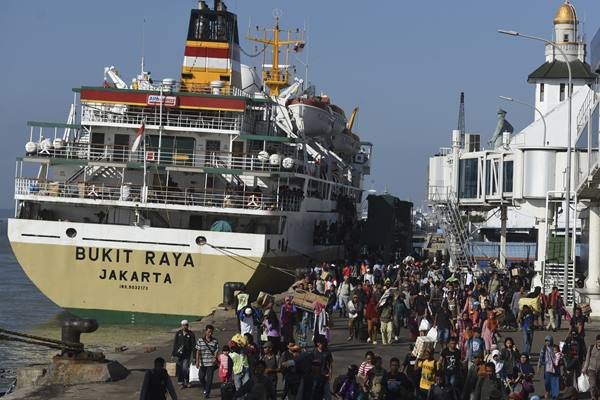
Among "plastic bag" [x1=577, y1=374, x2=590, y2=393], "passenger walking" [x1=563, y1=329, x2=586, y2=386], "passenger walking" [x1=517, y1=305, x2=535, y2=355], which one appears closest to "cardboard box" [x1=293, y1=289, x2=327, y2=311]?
"passenger walking" [x1=517, y1=305, x2=535, y2=355]

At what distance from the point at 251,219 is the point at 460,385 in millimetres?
24339

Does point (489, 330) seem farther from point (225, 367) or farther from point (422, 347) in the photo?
point (225, 367)

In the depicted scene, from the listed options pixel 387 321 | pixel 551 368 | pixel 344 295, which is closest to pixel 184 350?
pixel 551 368

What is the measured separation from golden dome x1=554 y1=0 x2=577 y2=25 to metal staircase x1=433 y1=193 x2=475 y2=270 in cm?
2212

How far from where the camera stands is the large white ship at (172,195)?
130 feet

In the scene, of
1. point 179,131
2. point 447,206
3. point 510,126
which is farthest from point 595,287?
point 510,126

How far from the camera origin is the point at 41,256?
39.9 meters

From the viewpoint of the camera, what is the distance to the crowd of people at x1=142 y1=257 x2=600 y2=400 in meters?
17.3

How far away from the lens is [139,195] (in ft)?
137

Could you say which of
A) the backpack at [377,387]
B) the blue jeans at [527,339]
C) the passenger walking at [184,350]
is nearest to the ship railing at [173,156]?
the blue jeans at [527,339]

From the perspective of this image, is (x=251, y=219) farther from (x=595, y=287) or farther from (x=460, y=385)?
Answer: (x=460, y=385)

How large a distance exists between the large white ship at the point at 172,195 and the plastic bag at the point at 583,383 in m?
19.7

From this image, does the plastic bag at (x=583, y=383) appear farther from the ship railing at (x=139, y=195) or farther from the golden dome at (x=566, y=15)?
the golden dome at (x=566, y=15)

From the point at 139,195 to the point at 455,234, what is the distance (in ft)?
66.1
